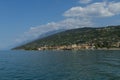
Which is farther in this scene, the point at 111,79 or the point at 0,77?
the point at 0,77

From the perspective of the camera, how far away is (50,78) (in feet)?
261

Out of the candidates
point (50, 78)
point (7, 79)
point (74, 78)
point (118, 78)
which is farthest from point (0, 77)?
point (118, 78)

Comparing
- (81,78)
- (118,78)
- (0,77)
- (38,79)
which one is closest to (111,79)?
(118,78)

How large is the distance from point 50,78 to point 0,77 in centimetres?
1567

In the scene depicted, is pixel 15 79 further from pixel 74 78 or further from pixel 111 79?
pixel 111 79

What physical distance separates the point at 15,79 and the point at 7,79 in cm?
243

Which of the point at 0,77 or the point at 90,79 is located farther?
the point at 0,77

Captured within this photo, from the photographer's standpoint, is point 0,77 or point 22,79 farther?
point 0,77

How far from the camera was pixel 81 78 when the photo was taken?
Result: 7819 centimetres

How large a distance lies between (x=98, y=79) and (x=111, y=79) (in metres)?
3.47

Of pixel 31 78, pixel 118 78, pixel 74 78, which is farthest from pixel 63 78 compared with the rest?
pixel 118 78

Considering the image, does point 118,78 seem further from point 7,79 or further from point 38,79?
point 7,79

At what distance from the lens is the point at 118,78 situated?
7644 cm

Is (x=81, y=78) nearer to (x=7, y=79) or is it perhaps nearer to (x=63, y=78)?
(x=63, y=78)
